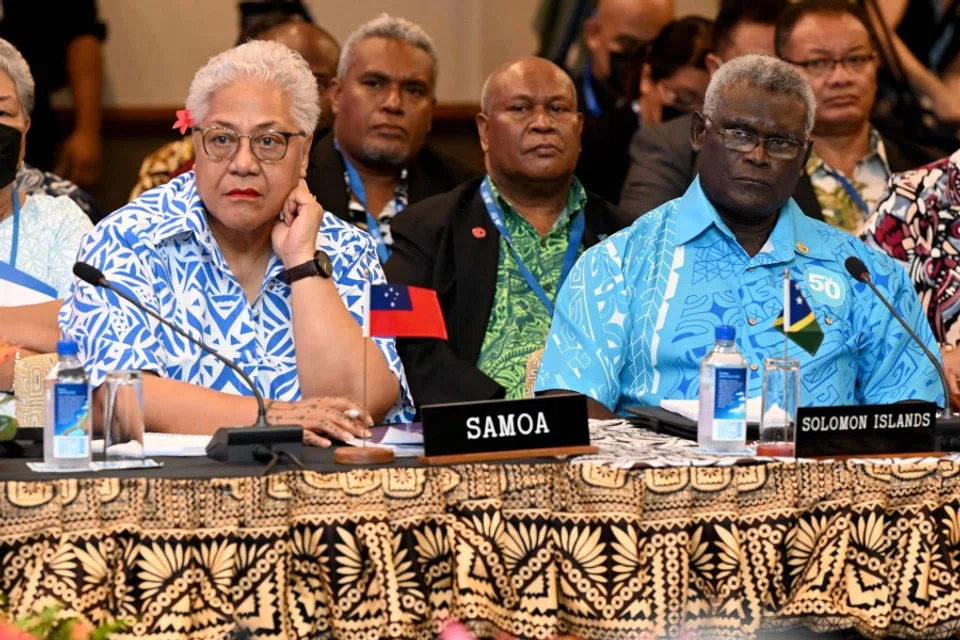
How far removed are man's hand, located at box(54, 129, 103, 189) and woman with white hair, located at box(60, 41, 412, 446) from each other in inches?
123

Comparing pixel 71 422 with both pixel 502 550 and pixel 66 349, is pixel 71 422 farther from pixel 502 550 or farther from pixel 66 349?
pixel 502 550

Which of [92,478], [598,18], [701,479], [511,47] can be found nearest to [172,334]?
[92,478]

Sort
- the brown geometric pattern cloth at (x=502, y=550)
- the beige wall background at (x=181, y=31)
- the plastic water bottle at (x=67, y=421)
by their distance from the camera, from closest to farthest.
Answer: the brown geometric pattern cloth at (x=502, y=550), the plastic water bottle at (x=67, y=421), the beige wall background at (x=181, y=31)

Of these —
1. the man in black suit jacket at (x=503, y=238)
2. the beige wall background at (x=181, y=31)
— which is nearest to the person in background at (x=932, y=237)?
the man in black suit jacket at (x=503, y=238)

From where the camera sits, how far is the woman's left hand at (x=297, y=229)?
3.57 m

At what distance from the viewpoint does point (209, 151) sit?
357 centimetres

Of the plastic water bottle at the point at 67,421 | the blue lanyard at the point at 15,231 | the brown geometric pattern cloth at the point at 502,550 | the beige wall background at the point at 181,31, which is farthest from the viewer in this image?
the beige wall background at the point at 181,31

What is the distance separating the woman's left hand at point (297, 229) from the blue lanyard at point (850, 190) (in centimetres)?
236

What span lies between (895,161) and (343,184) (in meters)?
1.84

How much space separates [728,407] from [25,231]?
2.26m

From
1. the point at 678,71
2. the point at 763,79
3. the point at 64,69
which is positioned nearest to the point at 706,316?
the point at 763,79

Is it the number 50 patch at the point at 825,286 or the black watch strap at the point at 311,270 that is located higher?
the black watch strap at the point at 311,270

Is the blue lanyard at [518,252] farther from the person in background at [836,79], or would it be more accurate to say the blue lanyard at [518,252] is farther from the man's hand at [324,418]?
the man's hand at [324,418]

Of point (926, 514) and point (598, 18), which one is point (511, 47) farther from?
point (926, 514)
